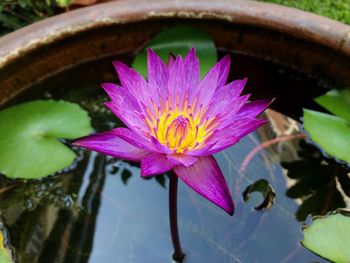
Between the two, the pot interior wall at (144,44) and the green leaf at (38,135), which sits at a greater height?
the pot interior wall at (144,44)

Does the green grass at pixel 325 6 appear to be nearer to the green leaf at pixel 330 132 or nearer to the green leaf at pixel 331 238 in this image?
the green leaf at pixel 330 132

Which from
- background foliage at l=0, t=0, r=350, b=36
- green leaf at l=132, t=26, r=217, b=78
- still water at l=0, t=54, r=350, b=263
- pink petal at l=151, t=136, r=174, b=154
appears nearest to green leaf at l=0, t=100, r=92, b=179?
still water at l=0, t=54, r=350, b=263

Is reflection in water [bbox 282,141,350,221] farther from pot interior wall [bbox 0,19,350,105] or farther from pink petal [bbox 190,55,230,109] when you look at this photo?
pink petal [bbox 190,55,230,109]

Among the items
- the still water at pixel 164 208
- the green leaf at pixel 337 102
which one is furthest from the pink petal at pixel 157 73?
the green leaf at pixel 337 102

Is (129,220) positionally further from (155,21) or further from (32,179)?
(155,21)

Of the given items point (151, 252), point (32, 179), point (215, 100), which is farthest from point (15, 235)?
point (215, 100)
